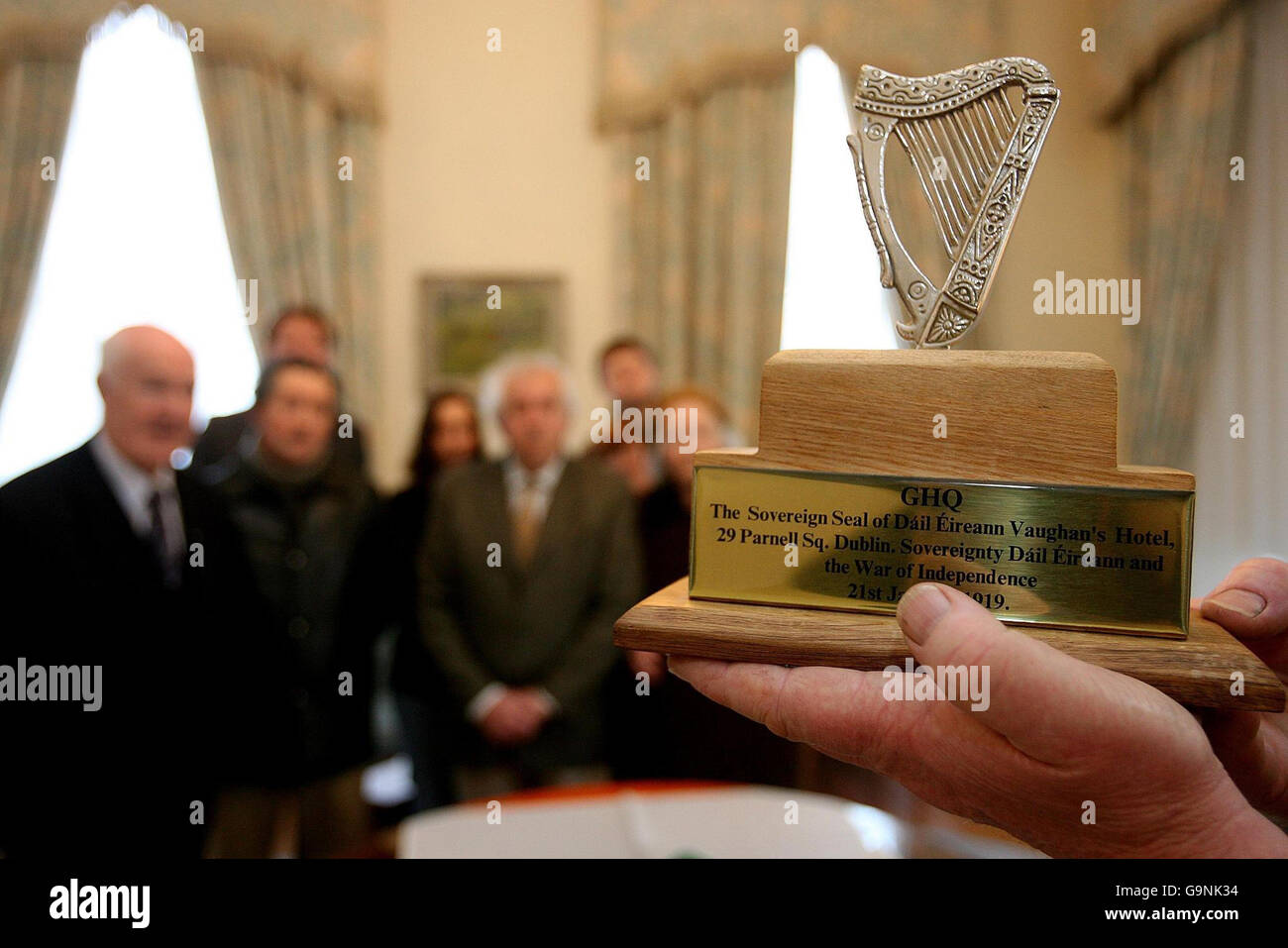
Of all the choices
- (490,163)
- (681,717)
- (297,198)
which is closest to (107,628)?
(681,717)

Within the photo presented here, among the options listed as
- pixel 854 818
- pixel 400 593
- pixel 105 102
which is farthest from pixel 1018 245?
pixel 105 102

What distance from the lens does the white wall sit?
407 centimetres

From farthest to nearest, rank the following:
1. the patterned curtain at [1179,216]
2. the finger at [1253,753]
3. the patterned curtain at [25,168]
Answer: the patterned curtain at [25,168], the patterned curtain at [1179,216], the finger at [1253,753]

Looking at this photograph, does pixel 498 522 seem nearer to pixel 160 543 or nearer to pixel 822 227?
pixel 160 543

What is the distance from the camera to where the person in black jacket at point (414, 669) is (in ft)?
7.68

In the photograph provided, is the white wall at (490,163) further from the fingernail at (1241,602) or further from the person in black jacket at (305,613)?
the fingernail at (1241,602)

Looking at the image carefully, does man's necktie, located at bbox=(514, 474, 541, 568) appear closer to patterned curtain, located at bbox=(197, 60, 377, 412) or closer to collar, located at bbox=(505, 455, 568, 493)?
collar, located at bbox=(505, 455, 568, 493)

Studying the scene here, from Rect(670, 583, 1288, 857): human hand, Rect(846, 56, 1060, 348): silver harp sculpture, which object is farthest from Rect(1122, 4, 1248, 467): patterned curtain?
Rect(670, 583, 1288, 857): human hand

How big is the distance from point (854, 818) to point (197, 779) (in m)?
1.43

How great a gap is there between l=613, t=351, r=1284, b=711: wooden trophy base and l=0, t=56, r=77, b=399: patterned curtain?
4.17 meters

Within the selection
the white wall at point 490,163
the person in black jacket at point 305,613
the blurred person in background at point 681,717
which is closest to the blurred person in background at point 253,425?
the person in black jacket at point 305,613

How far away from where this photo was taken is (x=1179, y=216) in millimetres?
3336

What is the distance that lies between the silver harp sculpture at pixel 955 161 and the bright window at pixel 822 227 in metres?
2.73

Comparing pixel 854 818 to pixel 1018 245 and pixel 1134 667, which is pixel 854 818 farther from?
pixel 1018 245
